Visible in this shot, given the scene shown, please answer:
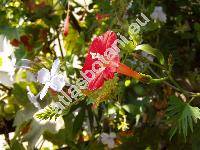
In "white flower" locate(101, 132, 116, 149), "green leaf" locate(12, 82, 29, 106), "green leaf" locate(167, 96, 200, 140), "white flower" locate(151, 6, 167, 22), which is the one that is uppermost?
"white flower" locate(151, 6, 167, 22)

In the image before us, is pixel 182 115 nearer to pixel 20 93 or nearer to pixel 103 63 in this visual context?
pixel 103 63

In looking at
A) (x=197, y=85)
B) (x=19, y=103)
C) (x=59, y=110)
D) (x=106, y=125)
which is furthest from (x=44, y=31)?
(x=59, y=110)

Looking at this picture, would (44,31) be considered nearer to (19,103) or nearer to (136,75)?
(19,103)

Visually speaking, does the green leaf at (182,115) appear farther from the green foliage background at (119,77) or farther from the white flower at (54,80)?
the white flower at (54,80)

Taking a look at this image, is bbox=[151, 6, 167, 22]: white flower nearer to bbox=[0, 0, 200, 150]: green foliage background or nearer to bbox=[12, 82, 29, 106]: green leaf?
bbox=[0, 0, 200, 150]: green foliage background

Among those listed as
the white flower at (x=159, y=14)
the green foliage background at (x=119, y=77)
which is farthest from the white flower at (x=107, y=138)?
the white flower at (x=159, y=14)

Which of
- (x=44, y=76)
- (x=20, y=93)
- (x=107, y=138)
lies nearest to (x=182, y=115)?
(x=44, y=76)

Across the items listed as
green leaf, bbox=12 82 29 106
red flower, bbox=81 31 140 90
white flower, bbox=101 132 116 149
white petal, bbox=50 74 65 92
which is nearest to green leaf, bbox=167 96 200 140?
red flower, bbox=81 31 140 90

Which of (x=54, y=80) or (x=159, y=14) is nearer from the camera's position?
(x=54, y=80)

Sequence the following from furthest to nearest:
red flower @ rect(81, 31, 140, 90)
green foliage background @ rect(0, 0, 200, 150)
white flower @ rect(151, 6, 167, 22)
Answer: white flower @ rect(151, 6, 167, 22) → green foliage background @ rect(0, 0, 200, 150) → red flower @ rect(81, 31, 140, 90)
